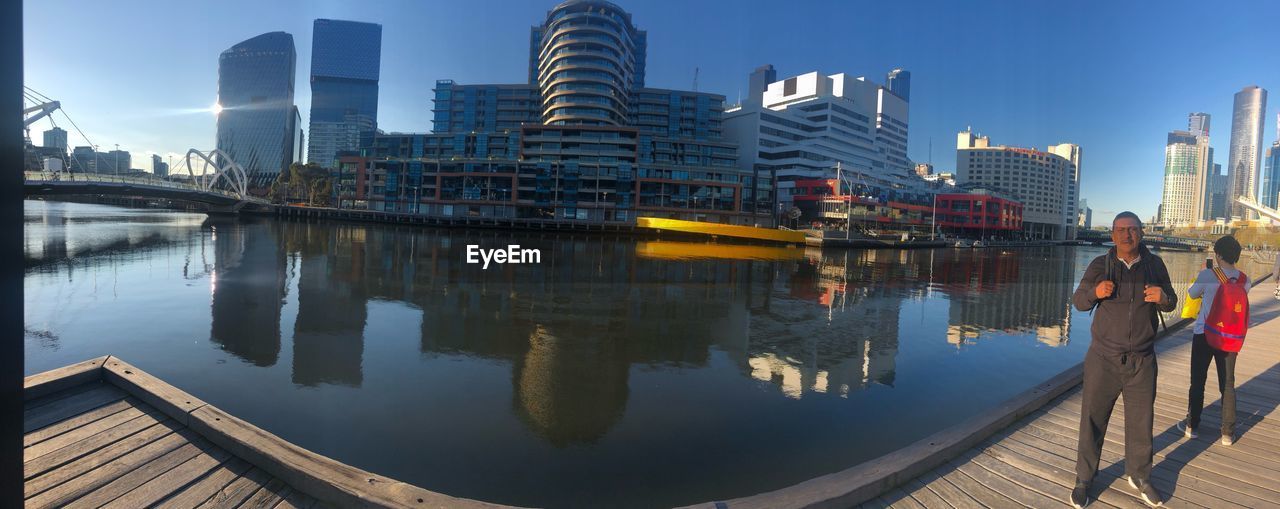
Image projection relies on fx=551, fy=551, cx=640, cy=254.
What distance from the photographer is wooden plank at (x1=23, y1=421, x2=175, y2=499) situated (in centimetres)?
413

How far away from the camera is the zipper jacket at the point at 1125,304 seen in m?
4.12

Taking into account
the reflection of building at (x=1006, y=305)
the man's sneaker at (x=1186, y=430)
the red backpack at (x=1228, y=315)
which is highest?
the red backpack at (x=1228, y=315)

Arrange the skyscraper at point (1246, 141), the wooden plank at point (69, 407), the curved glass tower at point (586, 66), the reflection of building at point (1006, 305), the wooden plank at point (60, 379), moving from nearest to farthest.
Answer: the wooden plank at point (69, 407) → the wooden plank at point (60, 379) → the reflection of building at point (1006, 305) → the skyscraper at point (1246, 141) → the curved glass tower at point (586, 66)

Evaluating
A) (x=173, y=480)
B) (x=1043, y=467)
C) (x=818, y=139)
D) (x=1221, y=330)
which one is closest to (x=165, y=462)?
(x=173, y=480)

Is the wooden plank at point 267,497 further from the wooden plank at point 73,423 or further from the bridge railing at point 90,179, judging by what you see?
the bridge railing at point 90,179

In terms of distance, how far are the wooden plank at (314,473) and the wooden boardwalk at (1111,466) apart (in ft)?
10.9

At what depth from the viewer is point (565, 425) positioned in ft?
25.4

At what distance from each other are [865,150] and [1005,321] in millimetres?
124105

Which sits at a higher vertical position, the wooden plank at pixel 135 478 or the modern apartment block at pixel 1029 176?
the modern apartment block at pixel 1029 176

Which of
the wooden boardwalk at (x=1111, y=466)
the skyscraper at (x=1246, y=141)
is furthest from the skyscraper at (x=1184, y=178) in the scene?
the wooden boardwalk at (x=1111, y=466)

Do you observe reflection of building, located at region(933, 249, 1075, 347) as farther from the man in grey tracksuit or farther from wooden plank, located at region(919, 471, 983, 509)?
wooden plank, located at region(919, 471, 983, 509)

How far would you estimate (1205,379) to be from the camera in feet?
18.0

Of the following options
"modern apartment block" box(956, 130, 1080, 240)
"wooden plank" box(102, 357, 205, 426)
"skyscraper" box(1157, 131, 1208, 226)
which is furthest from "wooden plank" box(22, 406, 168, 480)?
"skyscraper" box(1157, 131, 1208, 226)

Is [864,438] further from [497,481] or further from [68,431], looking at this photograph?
[68,431]
